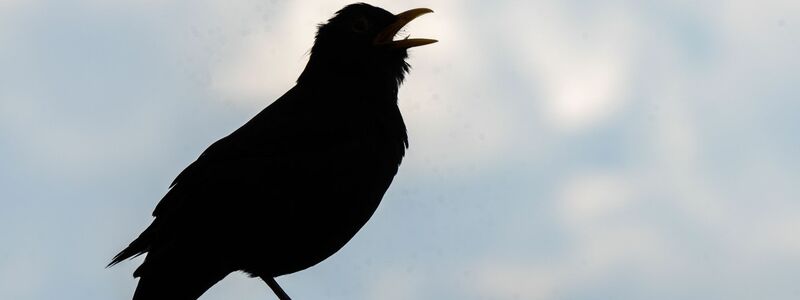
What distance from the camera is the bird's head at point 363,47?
8.10 metres

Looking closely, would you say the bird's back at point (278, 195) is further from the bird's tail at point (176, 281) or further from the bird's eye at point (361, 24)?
the bird's eye at point (361, 24)

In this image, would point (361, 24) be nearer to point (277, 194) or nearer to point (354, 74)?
point (354, 74)

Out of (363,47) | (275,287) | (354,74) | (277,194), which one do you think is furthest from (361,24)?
(275,287)

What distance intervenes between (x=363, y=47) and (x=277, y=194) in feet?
5.11

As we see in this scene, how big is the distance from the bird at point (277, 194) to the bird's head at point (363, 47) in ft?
0.57

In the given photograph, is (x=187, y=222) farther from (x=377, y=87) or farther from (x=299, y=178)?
(x=377, y=87)

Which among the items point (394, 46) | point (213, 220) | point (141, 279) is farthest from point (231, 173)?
point (394, 46)

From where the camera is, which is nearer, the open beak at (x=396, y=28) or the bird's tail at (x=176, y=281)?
the bird's tail at (x=176, y=281)

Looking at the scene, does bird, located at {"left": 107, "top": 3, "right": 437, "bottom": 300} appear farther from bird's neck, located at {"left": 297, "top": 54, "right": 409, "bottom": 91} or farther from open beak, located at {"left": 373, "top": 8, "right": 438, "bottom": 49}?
open beak, located at {"left": 373, "top": 8, "right": 438, "bottom": 49}

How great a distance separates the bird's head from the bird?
0.57 feet

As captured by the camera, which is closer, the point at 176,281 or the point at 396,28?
the point at 176,281

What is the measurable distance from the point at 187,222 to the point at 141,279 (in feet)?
1.43

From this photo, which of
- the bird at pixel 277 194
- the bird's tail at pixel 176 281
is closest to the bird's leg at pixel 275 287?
the bird at pixel 277 194

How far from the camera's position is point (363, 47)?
825 centimetres
